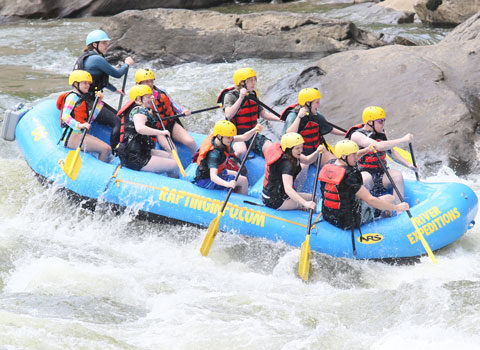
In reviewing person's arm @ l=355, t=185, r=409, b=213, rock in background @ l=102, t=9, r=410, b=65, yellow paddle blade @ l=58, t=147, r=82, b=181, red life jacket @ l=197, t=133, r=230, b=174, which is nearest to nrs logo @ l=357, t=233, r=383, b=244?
person's arm @ l=355, t=185, r=409, b=213

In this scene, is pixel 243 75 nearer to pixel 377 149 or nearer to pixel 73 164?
pixel 377 149

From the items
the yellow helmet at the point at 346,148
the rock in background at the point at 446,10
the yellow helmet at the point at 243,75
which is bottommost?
the rock in background at the point at 446,10

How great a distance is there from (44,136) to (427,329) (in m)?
4.67

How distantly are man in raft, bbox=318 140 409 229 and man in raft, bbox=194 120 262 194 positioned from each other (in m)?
0.91

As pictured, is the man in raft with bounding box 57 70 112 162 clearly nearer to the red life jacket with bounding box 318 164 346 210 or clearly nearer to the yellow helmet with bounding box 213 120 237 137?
the yellow helmet with bounding box 213 120 237 137

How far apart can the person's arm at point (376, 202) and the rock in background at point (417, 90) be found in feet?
8.09

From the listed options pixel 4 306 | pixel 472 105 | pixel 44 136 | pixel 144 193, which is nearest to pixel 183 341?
pixel 4 306

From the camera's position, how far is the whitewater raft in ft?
20.3

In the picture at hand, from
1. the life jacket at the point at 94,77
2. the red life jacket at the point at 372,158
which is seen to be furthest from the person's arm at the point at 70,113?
the red life jacket at the point at 372,158

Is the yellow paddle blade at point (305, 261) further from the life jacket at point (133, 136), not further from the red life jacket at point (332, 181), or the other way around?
the life jacket at point (133, 136)

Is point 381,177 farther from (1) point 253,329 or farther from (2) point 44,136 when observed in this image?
(2) point 44,136

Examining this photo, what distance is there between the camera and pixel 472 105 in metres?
8.72

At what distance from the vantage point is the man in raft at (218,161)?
21.4 feet

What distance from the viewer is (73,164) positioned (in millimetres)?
7121
